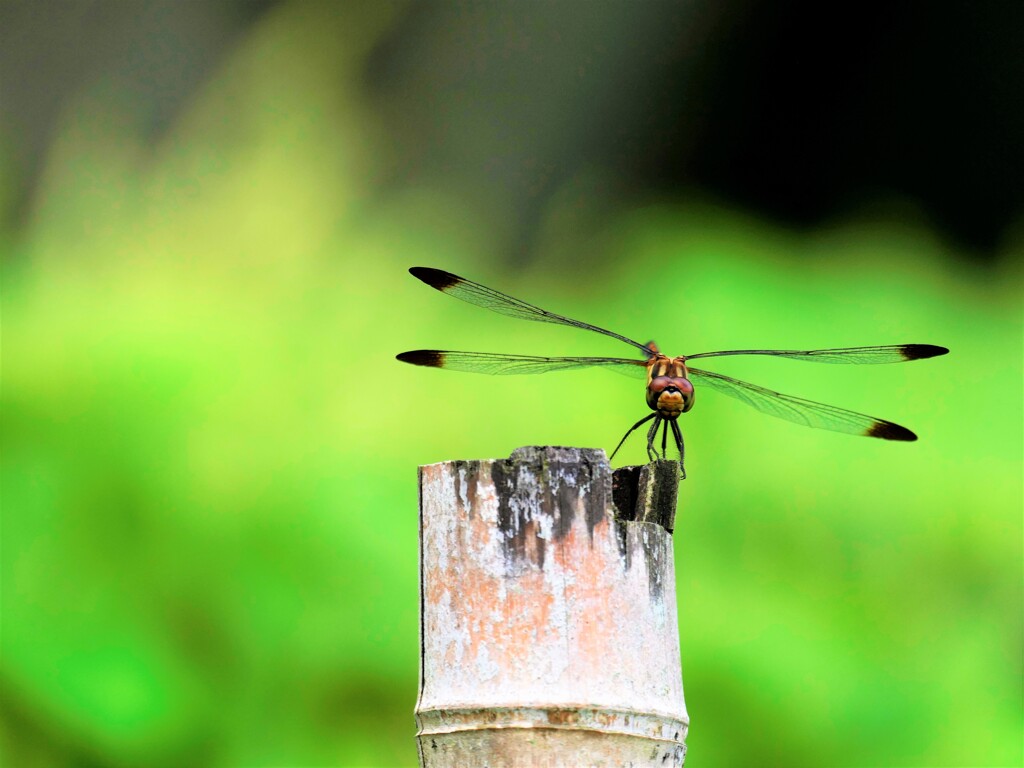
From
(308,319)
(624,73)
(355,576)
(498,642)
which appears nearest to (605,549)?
(498,642)

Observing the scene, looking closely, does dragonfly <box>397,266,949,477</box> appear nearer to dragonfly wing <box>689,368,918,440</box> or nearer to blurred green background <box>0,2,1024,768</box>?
dragonfly wing <box>689,368,918,440</box>

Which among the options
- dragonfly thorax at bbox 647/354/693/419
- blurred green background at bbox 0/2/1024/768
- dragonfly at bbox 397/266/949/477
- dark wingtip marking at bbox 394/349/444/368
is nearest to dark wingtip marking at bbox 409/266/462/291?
dragonfly at bbox 397/266/949/477

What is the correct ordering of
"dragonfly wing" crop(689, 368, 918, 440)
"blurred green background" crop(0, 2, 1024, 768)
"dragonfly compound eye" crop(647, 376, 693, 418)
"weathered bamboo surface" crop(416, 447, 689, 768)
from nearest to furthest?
1. "weathered bamboo surface" crop(416, 447, 689, 768)
2. "dragonfly compound eye" crop(647, 376, 693, 418)
3. "dragonfly wing" crop(689, 368, 918, 440)
4. "blurred green background" crop(0, 2, 1024, 768)

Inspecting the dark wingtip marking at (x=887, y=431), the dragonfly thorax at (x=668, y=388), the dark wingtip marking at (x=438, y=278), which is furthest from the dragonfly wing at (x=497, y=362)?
the dark wingtip marking at (x=887, y=431)

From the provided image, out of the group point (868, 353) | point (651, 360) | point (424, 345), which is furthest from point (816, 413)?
point (424, 345)

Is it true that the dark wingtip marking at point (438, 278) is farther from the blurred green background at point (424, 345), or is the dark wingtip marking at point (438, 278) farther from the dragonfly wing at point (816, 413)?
the blurred green background at point (424, 345)

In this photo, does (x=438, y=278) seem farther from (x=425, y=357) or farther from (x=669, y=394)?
(x=669, y=394)
